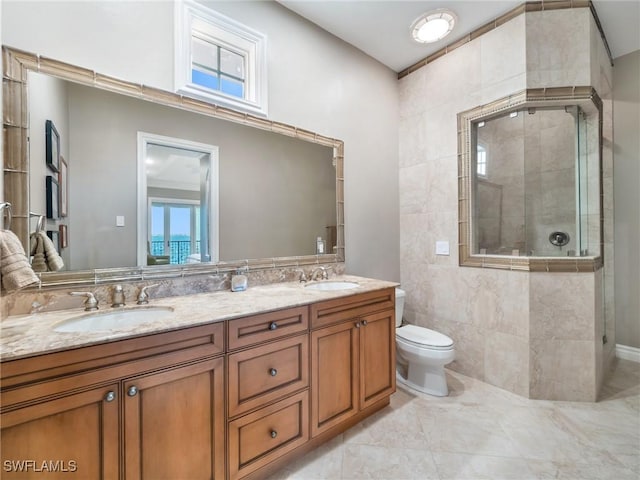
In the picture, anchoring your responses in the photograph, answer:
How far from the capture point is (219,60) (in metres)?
1.86

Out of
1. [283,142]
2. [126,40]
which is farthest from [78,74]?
[283,142]

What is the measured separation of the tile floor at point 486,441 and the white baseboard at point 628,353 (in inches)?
27.3

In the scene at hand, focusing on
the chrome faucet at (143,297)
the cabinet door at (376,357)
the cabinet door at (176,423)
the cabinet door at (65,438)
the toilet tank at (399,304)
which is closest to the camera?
the cabinet door at (65,438)

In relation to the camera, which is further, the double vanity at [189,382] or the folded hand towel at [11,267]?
the folded hand towel at [11,267]

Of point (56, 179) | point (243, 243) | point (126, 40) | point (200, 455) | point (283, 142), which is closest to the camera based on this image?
point (200, 455)

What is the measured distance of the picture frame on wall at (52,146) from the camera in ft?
4.31

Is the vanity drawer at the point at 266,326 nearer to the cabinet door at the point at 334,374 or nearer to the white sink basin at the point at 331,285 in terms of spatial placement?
the cabinet door at the point at 334,374

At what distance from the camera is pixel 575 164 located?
223 cm

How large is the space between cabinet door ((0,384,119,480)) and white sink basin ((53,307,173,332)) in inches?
13.4

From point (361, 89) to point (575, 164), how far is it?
1.84m

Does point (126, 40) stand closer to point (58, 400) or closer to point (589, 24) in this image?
point (58, 400)

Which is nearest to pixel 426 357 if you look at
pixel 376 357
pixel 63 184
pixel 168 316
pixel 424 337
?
pixel 424 337

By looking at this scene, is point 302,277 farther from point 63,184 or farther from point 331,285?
point 63,184

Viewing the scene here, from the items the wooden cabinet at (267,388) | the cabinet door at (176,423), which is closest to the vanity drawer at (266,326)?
the wooden cabinet at (267,388)
